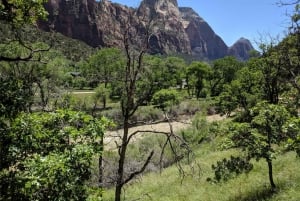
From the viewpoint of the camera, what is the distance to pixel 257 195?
14555mm

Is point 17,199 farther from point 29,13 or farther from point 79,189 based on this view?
point 29,13

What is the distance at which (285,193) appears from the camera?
1355 cm

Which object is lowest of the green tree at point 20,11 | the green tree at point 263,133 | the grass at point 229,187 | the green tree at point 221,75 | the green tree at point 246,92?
the grass at point 229,187

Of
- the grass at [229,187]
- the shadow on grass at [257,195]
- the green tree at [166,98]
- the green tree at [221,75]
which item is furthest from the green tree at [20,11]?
the green tree at [221,75]

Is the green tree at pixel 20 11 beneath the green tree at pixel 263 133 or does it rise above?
above

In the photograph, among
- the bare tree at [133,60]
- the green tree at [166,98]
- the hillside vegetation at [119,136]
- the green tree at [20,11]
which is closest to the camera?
the hillside vegetation at [119,136]

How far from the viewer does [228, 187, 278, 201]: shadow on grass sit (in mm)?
13986

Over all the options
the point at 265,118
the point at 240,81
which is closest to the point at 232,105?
the point at 240,81

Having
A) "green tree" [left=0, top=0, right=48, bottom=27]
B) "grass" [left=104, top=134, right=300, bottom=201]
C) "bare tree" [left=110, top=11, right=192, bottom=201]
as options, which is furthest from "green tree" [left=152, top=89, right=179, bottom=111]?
"green tree" [left=0, top=0, right=48, bottom=27]

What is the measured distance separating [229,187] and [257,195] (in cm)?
284

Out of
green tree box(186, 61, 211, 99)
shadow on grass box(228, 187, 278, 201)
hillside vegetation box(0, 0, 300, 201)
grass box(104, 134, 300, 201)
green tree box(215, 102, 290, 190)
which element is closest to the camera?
hillside vegetation box(0, 0, 300, 201)

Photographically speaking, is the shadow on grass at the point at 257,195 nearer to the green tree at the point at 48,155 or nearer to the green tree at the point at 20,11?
the green tree at the point at 48,155

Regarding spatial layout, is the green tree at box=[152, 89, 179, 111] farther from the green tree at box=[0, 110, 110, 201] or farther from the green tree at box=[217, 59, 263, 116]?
the green tree at box=[0, 110, 110, 201]

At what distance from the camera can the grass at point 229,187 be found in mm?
14340
